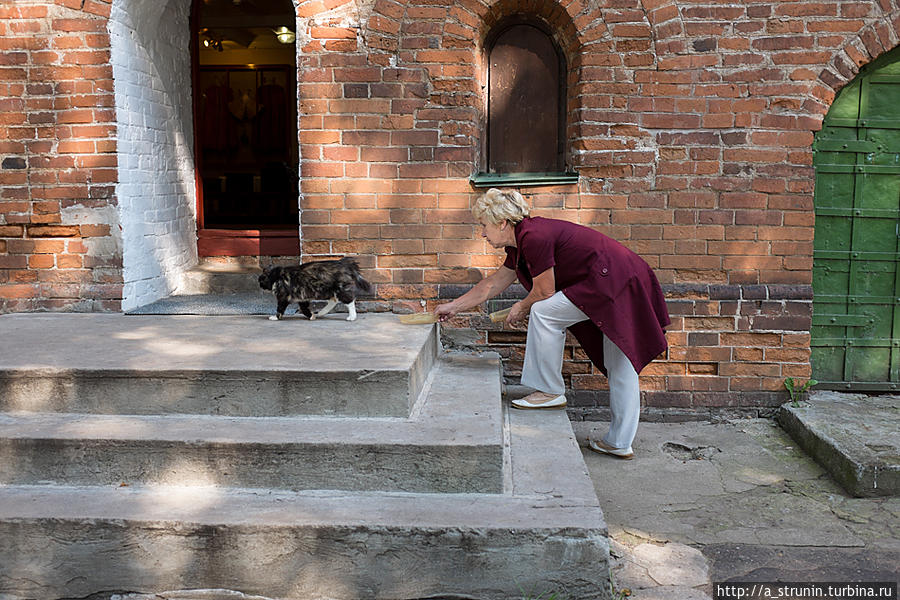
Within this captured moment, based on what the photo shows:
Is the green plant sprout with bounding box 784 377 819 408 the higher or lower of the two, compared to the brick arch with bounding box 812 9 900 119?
lower

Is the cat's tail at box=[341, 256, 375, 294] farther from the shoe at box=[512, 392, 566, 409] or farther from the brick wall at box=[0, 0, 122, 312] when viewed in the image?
the brick wall at box=[0, 0, 122, 312]

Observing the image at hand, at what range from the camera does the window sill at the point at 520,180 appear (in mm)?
5496

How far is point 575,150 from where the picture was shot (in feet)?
18.1

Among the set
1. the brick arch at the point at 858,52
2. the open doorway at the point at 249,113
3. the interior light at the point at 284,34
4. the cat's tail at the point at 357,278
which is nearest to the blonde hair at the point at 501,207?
the cat's tail at the point at 357,278

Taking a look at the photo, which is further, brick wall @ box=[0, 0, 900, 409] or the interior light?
the interior light

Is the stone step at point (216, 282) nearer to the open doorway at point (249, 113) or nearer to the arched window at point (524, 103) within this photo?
the arched window at point (524, 103)

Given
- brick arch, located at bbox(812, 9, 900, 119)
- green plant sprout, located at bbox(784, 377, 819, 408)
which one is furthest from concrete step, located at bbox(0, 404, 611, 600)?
brick arch, located at bbox(812, 9, 900, 119)

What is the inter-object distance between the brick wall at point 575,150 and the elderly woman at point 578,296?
99 centimetres

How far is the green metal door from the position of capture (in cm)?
551

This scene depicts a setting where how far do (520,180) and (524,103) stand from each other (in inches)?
25.6

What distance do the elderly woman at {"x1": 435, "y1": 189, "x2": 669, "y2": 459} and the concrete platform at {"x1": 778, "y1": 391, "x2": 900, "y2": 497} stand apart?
1.12 meters

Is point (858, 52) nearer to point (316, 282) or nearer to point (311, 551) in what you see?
point (316, 282)

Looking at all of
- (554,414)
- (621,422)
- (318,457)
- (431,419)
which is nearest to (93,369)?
(318,457)

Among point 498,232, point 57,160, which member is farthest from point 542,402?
point 57,160
